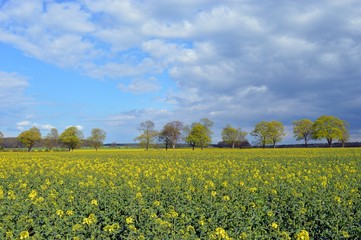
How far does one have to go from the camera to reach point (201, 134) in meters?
109

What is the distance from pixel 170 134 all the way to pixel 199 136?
10601 millimetres

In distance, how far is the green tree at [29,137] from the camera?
108 m

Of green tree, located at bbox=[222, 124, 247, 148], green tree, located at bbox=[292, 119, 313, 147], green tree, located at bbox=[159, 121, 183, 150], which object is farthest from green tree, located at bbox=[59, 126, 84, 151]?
green tree, located at bbox=[292, 119, 313, 147]

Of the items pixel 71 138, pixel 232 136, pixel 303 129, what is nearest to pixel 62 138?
pixel 71 138

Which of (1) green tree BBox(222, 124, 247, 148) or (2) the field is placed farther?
(1) green tree BBox(222, 124, 247, 148)

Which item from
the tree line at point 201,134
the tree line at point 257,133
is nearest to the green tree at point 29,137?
the tree line at point 201,134

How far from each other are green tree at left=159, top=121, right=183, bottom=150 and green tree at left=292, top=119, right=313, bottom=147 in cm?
4145

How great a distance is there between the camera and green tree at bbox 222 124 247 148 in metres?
121

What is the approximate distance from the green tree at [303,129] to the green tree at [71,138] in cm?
7626

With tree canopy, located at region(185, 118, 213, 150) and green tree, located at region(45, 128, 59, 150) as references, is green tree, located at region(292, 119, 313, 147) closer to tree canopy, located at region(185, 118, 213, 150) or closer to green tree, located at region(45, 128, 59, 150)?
tree canopy, located at region(185, 118, 213, 150)

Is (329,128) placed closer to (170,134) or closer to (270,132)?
(270,132)

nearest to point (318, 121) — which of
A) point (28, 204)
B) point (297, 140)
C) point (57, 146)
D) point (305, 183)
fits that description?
point (297, 140)

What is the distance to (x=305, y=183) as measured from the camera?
13.5 meters

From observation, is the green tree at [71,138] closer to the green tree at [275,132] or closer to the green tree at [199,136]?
the green tree at [199,136]
